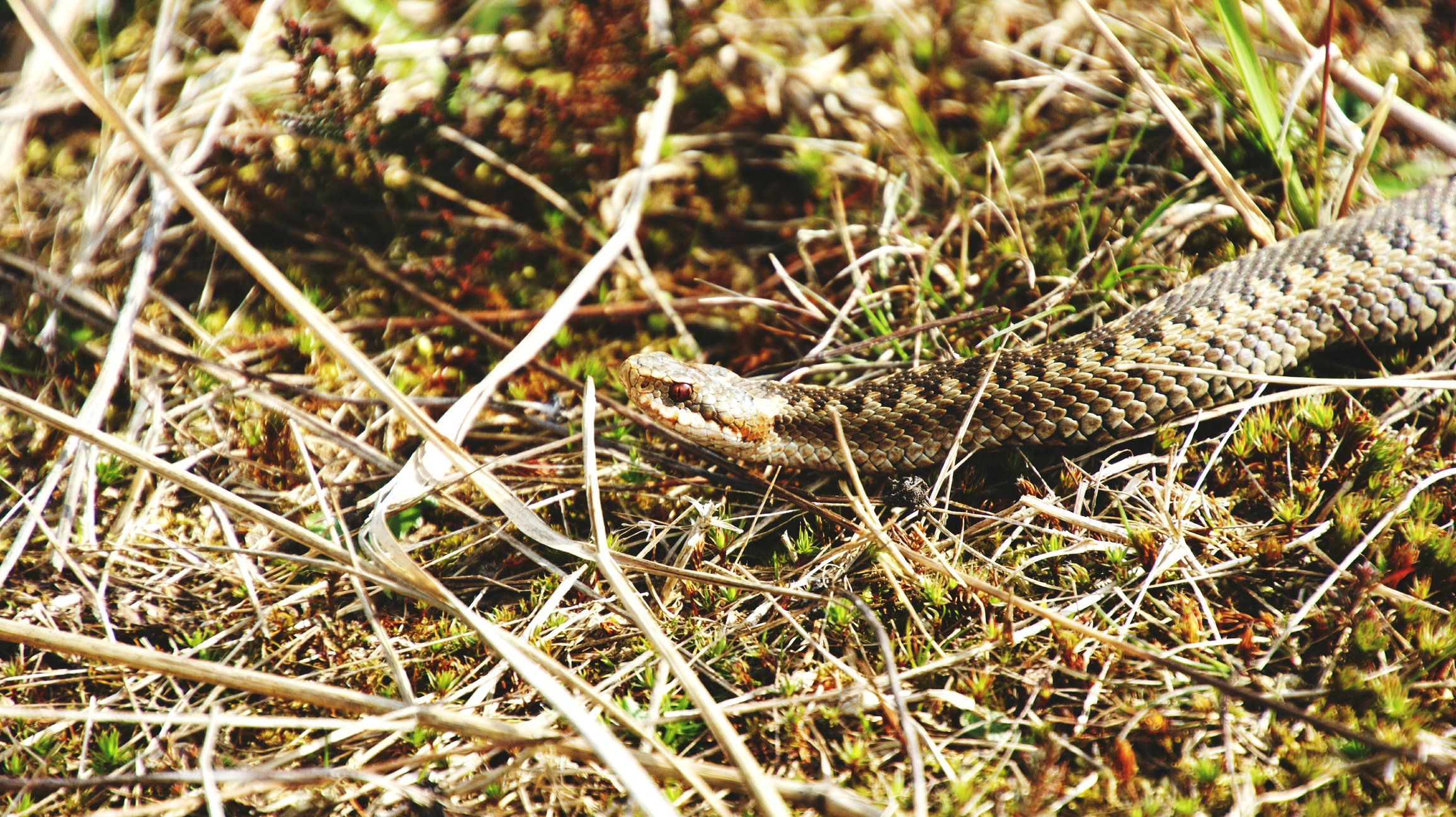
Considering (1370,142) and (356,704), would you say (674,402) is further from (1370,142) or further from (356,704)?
(1370,142)

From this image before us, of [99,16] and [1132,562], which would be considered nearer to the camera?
[1132,562]

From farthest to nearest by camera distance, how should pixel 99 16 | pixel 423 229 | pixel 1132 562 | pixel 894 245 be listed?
1. pixel 99 16
2. pixel 423 229
3. pixel 894 245
4. pixel 1132 562

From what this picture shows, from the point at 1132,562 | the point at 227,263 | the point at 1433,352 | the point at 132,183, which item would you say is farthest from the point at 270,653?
the point at 1433,352

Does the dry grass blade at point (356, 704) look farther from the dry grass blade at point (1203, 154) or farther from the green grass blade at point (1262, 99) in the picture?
the green grass blade at point (1262, 99)

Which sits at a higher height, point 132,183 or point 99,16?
point 99,16

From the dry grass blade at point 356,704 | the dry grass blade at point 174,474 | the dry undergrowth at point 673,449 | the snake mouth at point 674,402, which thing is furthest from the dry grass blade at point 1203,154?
the dry grass blade at point 174,474

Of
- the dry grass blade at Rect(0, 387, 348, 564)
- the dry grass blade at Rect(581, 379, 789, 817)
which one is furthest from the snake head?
the dry grass blade at Rect(0, 387, 348, 564)

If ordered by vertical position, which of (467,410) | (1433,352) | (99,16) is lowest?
(1433,352)

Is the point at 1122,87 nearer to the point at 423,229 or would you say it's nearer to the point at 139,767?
the point at 423,229

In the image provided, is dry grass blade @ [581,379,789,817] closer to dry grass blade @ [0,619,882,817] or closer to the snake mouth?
dry grass blade @ [0,619,882,817]
